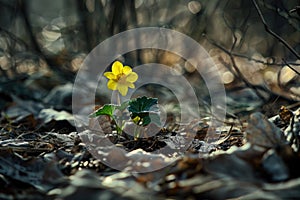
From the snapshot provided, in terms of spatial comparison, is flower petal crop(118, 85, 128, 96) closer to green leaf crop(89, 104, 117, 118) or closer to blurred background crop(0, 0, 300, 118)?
green leaf crop(89, 104, 117, 118)

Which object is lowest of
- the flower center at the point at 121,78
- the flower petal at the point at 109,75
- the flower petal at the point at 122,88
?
the flower petal at the point at 122,88

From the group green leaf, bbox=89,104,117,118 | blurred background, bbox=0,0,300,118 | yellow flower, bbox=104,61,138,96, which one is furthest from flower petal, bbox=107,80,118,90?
blurred background, bbox=0,0,300,118

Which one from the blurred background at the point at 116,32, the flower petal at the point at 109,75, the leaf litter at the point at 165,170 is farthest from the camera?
the blurred background at the point at 116,32

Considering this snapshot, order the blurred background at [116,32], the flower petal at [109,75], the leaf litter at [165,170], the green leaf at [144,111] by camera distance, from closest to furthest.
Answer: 1. the leaf litter at [165,170]
2. the green leaf at [144,111]
3. the flower petal at [109,75]
4. the blurred background at [116,32]

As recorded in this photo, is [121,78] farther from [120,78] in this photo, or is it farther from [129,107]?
[129,107]

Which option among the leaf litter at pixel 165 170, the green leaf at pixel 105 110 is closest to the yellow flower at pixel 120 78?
the green leaf at pixel 105 110

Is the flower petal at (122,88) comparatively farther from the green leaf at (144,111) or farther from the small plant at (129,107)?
the green leaf at (144,111)
